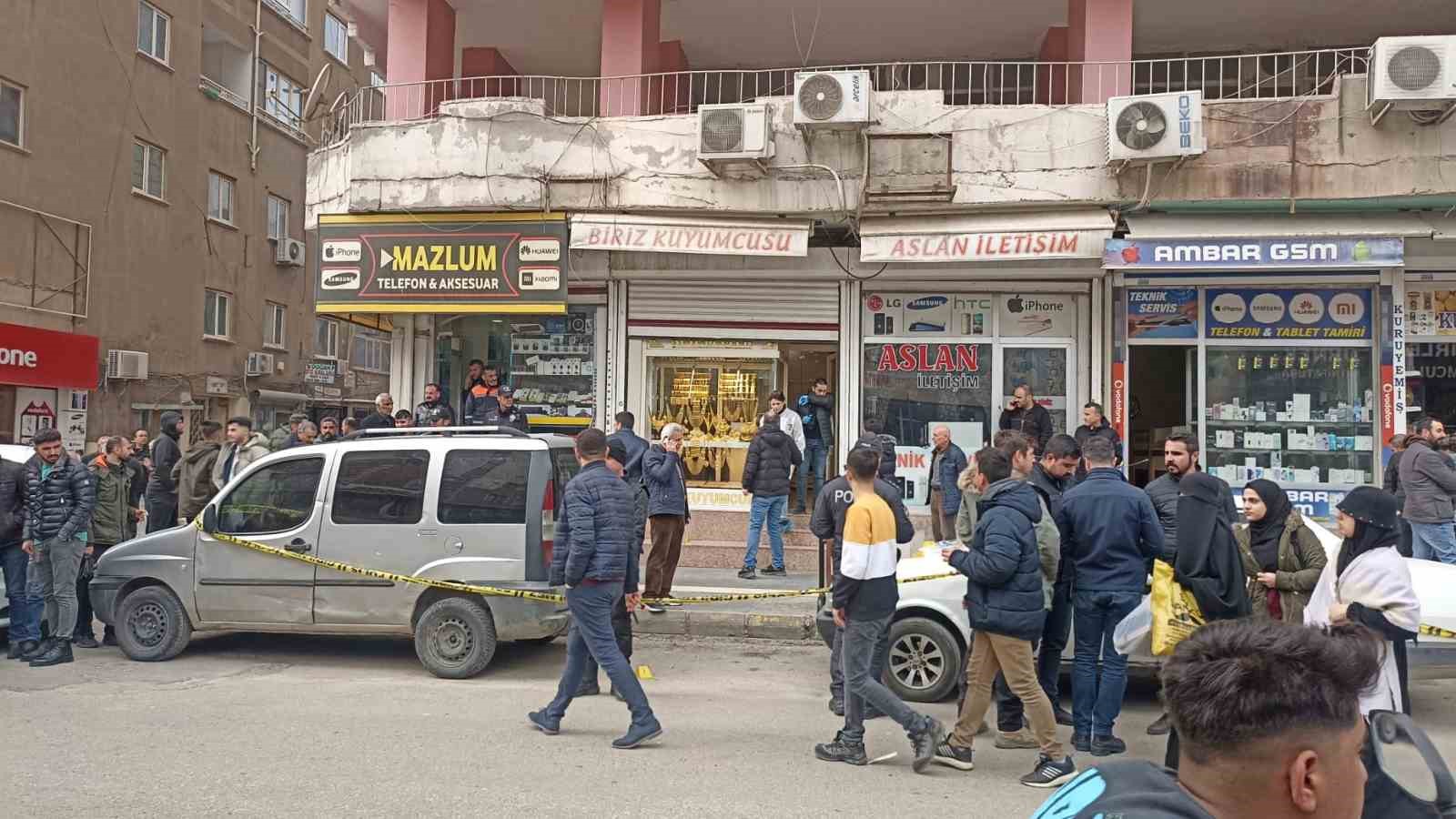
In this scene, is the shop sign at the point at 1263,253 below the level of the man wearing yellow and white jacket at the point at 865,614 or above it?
above

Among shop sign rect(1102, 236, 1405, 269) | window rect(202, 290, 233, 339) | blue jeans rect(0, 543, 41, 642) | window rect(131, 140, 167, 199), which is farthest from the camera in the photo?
window rect(202, 290, 233, 339)

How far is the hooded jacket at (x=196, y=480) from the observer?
10102mm

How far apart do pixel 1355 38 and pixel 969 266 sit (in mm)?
6821

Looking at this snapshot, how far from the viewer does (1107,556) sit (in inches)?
224

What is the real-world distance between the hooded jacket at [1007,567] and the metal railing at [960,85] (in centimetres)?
786

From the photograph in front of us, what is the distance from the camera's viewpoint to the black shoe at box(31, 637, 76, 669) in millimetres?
7770

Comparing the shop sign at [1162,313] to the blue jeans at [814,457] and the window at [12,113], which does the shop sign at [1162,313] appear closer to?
the blue jeans at [814,457]

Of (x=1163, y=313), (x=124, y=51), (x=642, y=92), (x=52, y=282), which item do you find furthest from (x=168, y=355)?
(x=1163, y=313)

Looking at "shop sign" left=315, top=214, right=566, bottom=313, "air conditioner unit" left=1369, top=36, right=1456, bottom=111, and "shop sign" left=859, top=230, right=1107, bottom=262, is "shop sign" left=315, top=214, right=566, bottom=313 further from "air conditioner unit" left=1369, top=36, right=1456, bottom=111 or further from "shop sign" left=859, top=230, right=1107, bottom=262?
"air conditioner unit" left=1369, top=36, right=1456, bottom=111

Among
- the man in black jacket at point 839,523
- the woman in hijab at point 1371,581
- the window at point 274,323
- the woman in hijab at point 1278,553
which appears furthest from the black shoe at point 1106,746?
the window at point 274,323

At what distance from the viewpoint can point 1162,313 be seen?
1237 centimetres

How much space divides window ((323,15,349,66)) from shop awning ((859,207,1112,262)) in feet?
78.8

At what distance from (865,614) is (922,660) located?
1640 mm

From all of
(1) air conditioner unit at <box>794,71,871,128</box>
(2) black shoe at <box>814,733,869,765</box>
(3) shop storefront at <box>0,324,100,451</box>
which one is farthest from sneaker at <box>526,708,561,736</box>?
(3) shop storefront at <box>0,324,100,451</box>
